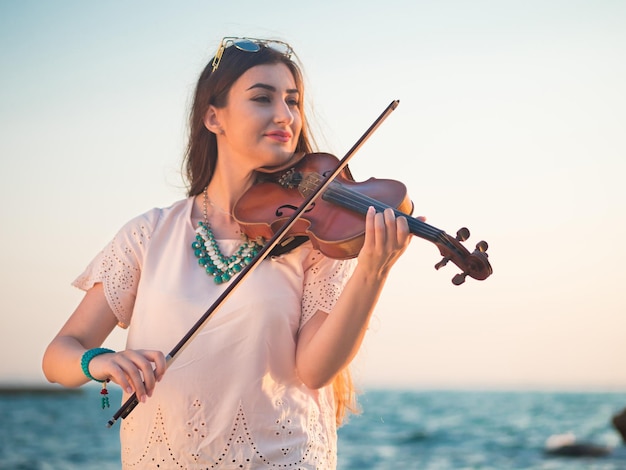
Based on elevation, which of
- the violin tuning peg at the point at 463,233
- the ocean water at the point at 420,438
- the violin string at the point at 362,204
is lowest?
the ocean water at the point at 420,438

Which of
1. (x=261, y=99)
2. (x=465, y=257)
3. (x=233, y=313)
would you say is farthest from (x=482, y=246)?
(x=261, y=99)

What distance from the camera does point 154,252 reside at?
279 cm

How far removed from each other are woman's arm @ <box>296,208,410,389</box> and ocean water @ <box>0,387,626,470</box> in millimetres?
6052

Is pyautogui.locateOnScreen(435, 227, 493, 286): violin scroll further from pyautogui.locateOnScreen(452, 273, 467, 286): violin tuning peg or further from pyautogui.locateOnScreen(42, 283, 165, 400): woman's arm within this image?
pyautogui.locateOnScreen(42, 283, 165, 400): woman's arm

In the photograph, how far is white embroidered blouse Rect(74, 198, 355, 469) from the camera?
2.52 metres

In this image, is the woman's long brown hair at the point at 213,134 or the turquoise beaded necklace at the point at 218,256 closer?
the turquoise beaded necklace at the point at 218,256

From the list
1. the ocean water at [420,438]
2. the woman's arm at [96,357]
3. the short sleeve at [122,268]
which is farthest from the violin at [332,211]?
the ocean water at [420,438]

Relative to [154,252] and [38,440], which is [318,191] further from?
[38,440]

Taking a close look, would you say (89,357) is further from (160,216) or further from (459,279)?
(459,279)

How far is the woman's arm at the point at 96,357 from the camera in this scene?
219 centimetres

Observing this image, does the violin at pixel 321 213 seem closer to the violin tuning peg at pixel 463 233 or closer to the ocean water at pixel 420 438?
the violin tuning peg at pixel 463 233

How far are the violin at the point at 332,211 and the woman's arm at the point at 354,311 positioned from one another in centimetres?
8

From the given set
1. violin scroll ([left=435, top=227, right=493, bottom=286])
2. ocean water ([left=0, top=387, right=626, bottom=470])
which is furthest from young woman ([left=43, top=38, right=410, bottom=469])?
ocean water ([left=0, top=387, right=626, bottom=470])

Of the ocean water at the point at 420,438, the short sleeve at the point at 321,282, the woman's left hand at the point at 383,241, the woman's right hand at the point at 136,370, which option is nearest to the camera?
the woman's right hand at the point at 136,370
